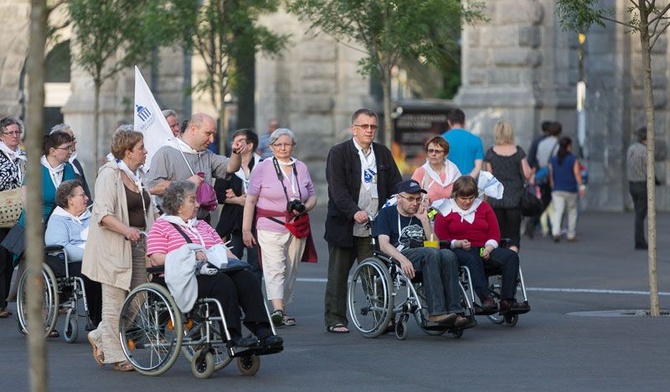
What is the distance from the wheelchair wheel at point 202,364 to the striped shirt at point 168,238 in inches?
27.2

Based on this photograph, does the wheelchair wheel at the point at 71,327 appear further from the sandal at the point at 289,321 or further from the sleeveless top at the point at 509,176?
the sleeveless top at the point at 509,176

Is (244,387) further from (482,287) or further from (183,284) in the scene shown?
(482,287)

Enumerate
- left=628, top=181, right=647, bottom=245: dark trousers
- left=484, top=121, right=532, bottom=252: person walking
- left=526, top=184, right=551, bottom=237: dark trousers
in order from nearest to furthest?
1. left=484, top=121, right=532, bottom=252: person walking
2. left=628, top=181, right=647, bottom=245: dark trousers
3. left=526, top=184, right=551, bottom=237: dark trousers

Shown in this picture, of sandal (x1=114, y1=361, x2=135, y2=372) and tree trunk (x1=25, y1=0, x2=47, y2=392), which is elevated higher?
tree trunk (x1=25, y1=0, x2=47, y2=392)

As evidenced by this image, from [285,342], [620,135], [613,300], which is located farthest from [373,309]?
[620,135]

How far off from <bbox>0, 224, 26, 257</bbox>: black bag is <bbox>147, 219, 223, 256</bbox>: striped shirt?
3482mm

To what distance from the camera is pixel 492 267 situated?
14141mm

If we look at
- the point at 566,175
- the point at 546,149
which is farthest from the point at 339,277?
the point at 546,149

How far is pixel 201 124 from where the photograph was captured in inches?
521

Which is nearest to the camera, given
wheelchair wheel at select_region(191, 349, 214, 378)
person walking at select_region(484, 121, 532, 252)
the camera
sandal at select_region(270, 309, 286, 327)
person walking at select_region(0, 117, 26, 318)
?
wheelchair wheel at select_region(191, 349, 214, 378)

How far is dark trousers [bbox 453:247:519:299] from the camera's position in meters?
13.8

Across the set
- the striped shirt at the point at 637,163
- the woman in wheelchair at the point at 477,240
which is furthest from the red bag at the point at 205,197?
the striped shirt at the point at 637,163

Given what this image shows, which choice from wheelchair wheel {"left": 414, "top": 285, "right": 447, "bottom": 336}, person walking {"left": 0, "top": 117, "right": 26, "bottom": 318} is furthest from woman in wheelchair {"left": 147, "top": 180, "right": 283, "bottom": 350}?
person walking {"left": 0, "top": 117, "right": 26, "bottom": 318}

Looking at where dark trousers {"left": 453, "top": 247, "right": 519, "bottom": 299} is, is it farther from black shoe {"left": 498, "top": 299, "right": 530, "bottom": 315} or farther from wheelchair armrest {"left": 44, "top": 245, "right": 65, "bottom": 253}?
wheelchair armrest {"left": 44, "top": 245, "right": 65, "bottom": 253}
